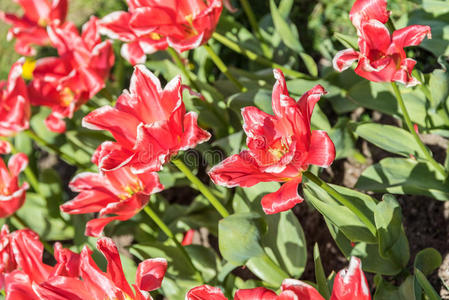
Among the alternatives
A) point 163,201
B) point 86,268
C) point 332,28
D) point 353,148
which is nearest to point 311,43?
point 332,28

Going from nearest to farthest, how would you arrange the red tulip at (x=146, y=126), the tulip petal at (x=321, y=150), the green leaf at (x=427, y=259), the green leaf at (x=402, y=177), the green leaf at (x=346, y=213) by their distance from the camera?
the tulip petal at (x=321, y=150)
the red tulip at (x=146, y=126)
the green leaf at (x=346, y=213)
the green leaf at (x=427, y=259)
the green leaf at (x=402, y=177)

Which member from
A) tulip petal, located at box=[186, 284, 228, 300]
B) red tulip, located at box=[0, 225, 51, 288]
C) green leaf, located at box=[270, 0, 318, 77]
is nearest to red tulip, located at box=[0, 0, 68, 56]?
green leaf, located at box=[270, 0, 318, 77]

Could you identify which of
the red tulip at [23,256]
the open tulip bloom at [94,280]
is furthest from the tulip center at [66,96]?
the open tulip bloom at [94,280]

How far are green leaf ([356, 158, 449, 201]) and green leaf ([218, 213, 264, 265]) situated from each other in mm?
359

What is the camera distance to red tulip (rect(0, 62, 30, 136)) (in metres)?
1.79

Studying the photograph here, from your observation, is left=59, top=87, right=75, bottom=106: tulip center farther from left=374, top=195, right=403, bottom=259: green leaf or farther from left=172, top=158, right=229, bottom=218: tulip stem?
left=374, top=195, right=403, bottom=259: green leaf

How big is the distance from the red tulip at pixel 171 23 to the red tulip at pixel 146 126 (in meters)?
0.28

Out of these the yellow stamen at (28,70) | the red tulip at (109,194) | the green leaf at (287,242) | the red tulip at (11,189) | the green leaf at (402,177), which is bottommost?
the green leaf at (287,242)

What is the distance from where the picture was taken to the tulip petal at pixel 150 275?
1.17m

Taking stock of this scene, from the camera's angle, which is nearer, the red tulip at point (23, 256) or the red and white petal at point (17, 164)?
the red tulip at point (23, 256)

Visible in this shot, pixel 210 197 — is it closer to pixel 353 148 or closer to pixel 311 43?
pixel 353 148

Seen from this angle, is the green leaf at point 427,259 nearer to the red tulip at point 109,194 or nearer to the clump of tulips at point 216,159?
the clump of tulips at point 216,159

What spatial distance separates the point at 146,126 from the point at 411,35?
606 millimetres

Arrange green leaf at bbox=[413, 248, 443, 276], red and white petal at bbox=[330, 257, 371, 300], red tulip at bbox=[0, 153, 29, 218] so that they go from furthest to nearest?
1. red tulip at bbox=[0, 153, 29, 218]
2. green leaf at bbox=[413, 248, 443, 276]
3. red and white petal at bbox=[330, 257, 371, 300]
